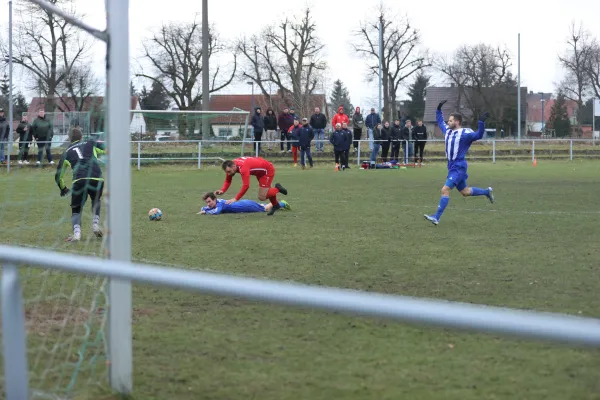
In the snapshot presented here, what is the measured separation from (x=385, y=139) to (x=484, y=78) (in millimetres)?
44660

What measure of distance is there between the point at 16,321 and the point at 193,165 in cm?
2759

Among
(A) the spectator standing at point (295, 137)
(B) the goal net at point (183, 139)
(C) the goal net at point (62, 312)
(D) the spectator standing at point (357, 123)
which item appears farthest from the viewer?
(D) the spectator standing at point (357, 123)

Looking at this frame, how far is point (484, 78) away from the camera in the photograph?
72438 millimetres

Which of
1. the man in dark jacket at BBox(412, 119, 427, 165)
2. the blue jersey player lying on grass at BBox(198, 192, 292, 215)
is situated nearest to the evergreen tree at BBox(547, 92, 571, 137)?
the man in dark jacket at BBox(412, 119, 427, 165)

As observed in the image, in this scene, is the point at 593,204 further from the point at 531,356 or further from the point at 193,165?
the point at 193,165

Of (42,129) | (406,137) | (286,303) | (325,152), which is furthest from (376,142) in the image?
(286,303)

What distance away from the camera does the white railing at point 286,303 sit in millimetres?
1812

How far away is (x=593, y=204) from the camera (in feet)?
48.8

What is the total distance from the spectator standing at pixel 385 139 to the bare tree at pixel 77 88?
23700mm

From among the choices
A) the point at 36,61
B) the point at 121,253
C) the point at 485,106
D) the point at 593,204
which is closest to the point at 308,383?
the point at 121,253

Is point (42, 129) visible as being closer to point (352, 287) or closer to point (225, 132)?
point (352, 287)

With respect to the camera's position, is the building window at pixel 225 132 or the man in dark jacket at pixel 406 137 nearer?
the man in dark jacket at pixel 406 137

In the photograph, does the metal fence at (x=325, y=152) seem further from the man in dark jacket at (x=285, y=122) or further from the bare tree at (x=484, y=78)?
the bare tree at (x=484, y=78)

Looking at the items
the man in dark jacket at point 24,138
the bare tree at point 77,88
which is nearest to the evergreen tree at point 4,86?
the man in dark jacket at point 24,138
